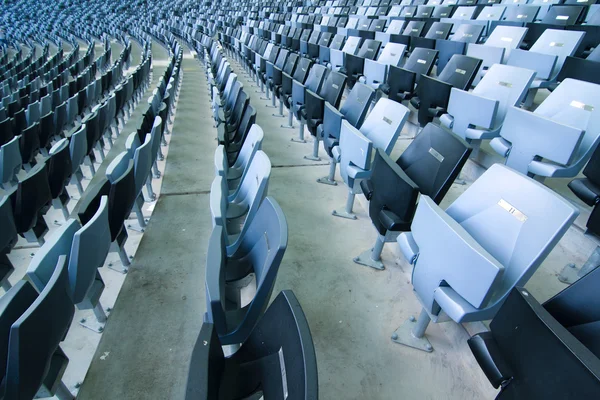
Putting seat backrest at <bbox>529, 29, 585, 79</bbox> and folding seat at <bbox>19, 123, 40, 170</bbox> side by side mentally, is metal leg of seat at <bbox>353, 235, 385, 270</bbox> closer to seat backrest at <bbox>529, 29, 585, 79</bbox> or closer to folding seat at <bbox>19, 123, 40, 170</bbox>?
seat backrest at <bbox>529, 29, 585, 79</bbox>

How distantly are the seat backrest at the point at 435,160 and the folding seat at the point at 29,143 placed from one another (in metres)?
3.08

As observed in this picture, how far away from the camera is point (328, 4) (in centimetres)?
952

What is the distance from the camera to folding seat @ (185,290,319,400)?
2.26ft

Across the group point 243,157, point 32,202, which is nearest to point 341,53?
point 243,157

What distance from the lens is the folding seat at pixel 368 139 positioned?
2.03 metres

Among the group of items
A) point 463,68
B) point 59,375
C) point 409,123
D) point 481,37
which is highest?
point 481,37

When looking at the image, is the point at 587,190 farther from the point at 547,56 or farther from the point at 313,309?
the point at 547,56

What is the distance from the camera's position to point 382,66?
3758 millimetres

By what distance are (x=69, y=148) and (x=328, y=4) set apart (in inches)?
354

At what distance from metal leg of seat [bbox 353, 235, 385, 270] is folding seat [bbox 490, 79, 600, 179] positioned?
0.91m

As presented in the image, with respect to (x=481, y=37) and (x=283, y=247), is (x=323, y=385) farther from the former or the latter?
(x=481, y=37)

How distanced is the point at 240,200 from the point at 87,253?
2.62ft

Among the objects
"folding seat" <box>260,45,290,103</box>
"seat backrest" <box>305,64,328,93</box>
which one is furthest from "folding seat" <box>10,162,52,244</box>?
"folding seat" <box>260,45,290,103</box>

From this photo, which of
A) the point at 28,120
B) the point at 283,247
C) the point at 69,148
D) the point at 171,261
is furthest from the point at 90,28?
the point at 283,247
